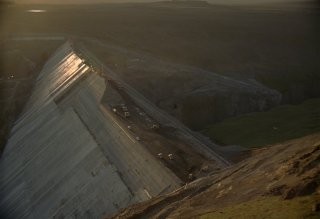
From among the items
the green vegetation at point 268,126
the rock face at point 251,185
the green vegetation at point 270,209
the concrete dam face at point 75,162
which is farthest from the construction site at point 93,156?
the green vegetation at point 268,126

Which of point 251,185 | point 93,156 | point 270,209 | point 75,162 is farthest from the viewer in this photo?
point 75,162

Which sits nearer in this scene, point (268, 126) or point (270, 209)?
point (270, 209)

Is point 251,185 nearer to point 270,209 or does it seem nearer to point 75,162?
point 270,209

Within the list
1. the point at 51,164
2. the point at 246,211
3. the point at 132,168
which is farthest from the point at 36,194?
the point at 246,211

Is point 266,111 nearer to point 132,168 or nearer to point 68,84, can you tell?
point 68,84

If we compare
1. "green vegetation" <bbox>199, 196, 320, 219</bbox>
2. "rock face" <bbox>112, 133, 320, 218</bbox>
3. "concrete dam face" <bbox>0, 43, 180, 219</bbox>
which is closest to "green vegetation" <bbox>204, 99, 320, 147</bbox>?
"concrete dam face" <bbox>0, 43, 180, 219</bbox>

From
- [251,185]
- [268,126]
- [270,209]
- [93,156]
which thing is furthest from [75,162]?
[268,126]

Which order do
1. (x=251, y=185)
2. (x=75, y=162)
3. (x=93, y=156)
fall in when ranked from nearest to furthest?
(x=251, y=185) → (x=93, y=156) → (x=75, y=162)

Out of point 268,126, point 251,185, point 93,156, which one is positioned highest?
point 93,156
